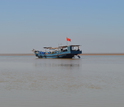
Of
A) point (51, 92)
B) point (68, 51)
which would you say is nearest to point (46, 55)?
point (68, 51)

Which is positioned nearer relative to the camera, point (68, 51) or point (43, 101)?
A: point (43, 101)

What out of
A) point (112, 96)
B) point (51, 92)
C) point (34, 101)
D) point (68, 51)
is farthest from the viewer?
point (68, 51)

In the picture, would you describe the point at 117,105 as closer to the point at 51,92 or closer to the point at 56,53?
the point at 51,92

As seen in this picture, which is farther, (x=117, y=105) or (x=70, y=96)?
(x=70, y=96)

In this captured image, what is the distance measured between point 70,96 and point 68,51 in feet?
139

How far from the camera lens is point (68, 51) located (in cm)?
5141

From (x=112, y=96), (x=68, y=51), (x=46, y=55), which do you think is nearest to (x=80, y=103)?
(x=112, y=96)

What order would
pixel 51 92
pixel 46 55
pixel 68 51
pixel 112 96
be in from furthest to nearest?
pixel 46 55 → pixel 68 51 → pixel 51 92 → pixel 112 96

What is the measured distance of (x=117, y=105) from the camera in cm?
771

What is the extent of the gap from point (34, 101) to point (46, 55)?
51.2m

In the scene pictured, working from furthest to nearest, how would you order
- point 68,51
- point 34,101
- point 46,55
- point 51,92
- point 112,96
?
point 46,55, point 68,51, point 51,92, point 112,96, point 34,101

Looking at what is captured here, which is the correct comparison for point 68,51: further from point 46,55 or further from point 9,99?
point 9,99

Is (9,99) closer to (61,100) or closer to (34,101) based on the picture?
(34,101)

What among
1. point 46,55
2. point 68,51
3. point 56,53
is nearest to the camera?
point 68,51
